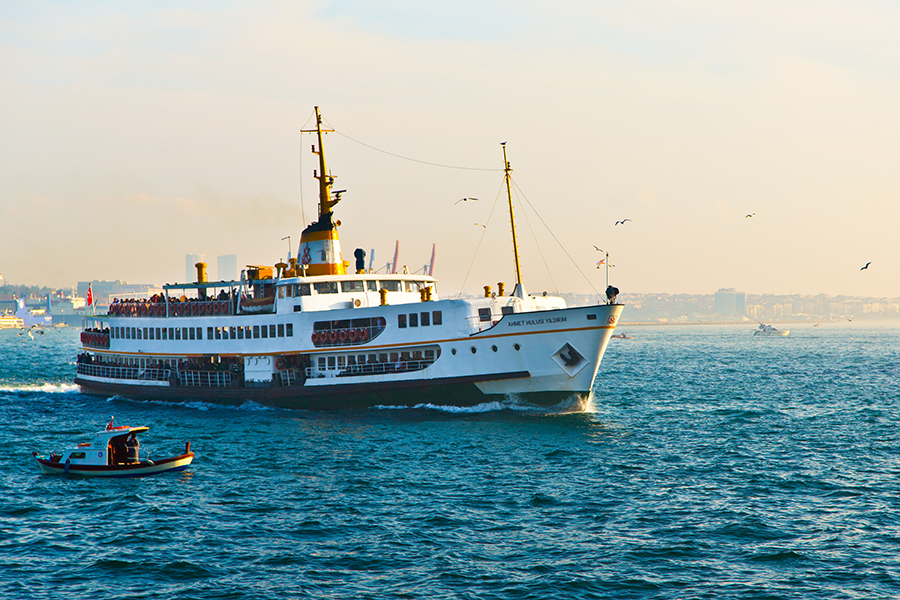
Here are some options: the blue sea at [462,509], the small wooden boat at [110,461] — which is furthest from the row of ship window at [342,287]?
the small wooden boat at [110,461]

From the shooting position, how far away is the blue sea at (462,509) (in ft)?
60.5

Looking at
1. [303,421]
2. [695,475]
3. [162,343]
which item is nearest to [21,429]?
[162,343]

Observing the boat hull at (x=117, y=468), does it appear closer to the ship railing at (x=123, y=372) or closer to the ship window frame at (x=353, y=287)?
the ship window frame at (x=353, y=287)

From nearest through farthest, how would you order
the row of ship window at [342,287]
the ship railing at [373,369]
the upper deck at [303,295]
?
the ship railing at [373,369] < the upper deck at [303,295] < the row of ship window at [342,287]

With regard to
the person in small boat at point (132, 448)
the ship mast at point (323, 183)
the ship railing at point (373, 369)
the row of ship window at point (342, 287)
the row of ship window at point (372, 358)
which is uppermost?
the ship mast at point (323, 183)

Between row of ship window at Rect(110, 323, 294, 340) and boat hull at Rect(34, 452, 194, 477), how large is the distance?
49.2ft

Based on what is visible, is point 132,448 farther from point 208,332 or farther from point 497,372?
point 208,332

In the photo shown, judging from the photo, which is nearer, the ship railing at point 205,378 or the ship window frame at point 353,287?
the ship window frame at point 353,287

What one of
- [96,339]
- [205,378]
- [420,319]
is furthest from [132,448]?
[96,339]

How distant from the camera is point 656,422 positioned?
41.8 metres

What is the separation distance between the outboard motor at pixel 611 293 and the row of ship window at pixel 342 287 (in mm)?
11827

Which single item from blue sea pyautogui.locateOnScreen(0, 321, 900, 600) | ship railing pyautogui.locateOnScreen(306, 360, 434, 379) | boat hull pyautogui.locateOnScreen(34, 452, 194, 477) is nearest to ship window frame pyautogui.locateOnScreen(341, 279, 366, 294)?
ship railing pyautogui.locateOnScreen(306, 360, 434, 379)

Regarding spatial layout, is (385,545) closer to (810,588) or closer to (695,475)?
(810,588)

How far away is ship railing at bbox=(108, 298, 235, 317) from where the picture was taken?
4675cm
